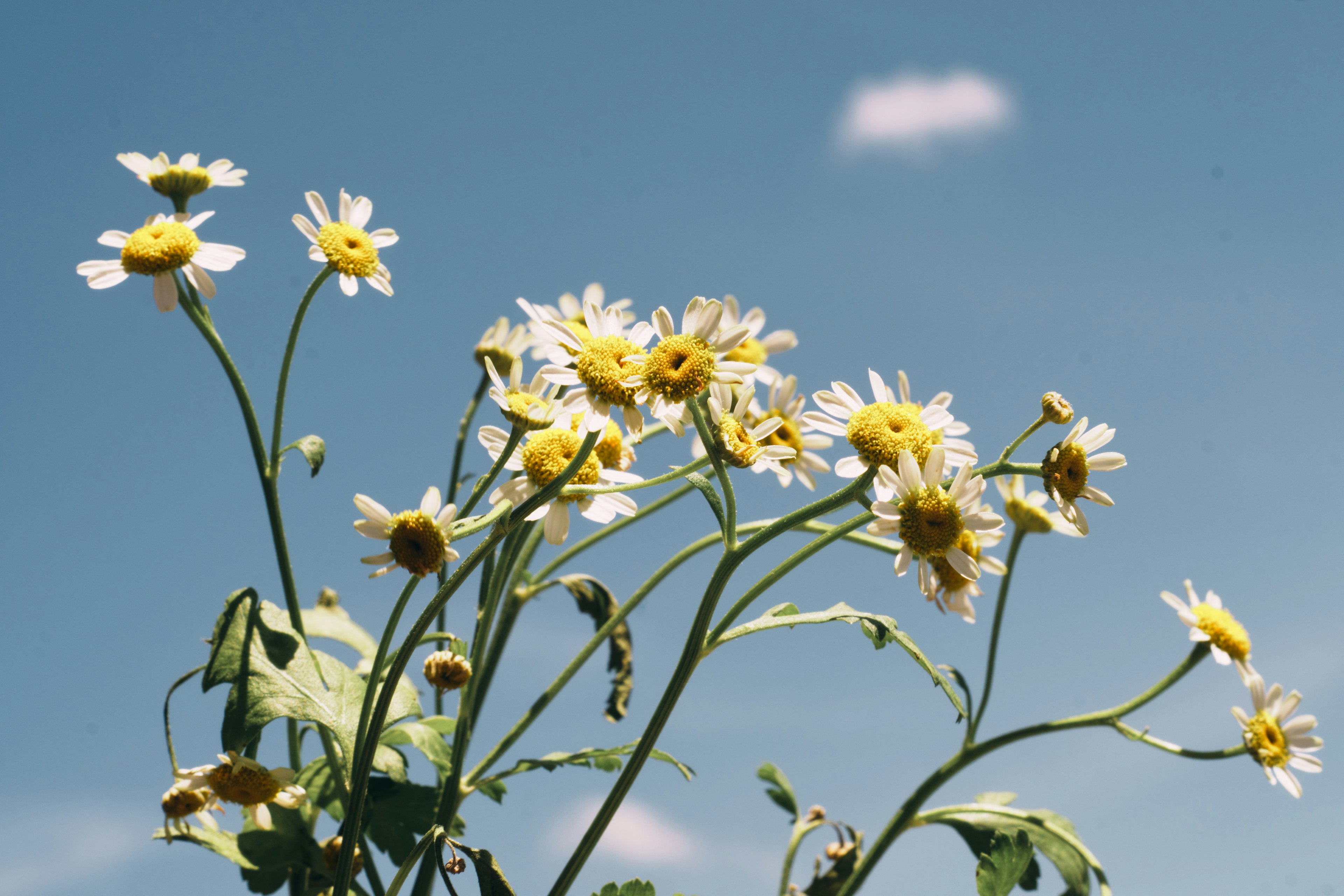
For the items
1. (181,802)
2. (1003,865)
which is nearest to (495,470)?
(181,802)

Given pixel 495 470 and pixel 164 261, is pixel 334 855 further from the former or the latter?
pixel 164 261

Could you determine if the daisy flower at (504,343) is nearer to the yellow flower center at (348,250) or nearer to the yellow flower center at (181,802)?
the yellow flower center at (348,250)

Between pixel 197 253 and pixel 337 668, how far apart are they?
0.63 m

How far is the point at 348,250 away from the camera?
1.42 metres

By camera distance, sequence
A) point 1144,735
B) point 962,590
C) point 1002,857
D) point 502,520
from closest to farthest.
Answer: point 502,520, point 1002,857, point 962,590, point 1144,735

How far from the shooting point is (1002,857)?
4.39 ft

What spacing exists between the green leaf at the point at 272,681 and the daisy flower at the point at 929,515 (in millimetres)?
706

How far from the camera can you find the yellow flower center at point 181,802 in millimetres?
1355

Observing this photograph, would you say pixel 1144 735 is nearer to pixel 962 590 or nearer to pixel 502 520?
pixel 962 590

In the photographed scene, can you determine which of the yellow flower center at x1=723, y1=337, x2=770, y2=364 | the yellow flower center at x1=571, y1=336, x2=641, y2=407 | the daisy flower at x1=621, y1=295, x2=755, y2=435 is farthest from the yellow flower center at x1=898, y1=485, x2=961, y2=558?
the yellow flower center at x1=723, y1=337, x2=770, y2=364

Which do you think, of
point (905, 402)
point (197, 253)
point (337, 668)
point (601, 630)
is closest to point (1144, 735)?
point (905, 402)

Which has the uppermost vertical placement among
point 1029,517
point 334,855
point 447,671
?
Result: point 1029,517

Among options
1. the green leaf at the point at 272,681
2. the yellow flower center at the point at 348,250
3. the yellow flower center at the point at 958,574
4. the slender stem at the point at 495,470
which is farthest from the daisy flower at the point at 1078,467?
the yellow flower center at the point at 348,250

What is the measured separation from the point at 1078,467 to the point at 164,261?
4.10 feet
